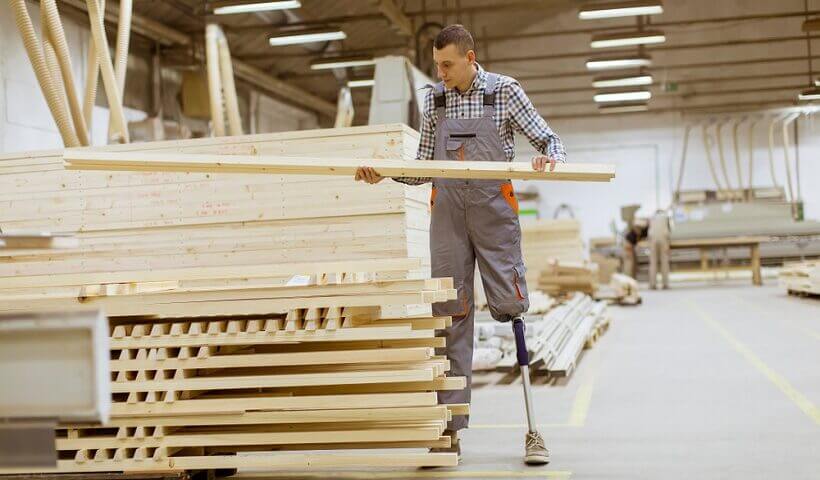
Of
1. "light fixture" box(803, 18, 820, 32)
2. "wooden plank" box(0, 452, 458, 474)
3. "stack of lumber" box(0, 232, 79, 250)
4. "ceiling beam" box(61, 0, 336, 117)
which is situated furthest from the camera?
"light fixture" box(803, 18, 820, 32)

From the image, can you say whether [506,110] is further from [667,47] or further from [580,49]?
[580,49]

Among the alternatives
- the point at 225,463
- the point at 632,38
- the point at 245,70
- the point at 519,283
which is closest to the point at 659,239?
the point at 632,38

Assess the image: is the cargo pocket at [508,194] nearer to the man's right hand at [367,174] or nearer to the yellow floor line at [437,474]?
the man's right hand at [367,174]

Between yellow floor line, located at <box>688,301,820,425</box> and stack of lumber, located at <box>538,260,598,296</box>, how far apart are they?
3.37 meters

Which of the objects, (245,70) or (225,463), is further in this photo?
(245,70)

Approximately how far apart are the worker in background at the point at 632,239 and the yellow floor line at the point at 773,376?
9.45m

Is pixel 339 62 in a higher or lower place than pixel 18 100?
higher

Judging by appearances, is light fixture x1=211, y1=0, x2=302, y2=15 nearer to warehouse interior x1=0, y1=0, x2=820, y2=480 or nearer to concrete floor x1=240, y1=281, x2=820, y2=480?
warehouse interior x1=0, y1=0, x2=820, y2=480

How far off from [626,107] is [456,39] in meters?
22.7

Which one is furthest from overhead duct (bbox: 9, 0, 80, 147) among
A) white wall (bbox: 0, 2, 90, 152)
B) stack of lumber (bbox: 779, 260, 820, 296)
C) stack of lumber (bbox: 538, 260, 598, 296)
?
stack of lumber (bbox: 779, 260, 820, 296)

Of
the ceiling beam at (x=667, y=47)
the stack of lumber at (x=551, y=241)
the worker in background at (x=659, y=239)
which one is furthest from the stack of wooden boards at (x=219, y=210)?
the ceiling beam at (x=667, y=47)

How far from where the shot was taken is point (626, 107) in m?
25.5

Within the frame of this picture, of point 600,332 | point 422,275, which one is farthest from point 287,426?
point 600,332

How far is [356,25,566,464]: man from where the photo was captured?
3973 millimetres
